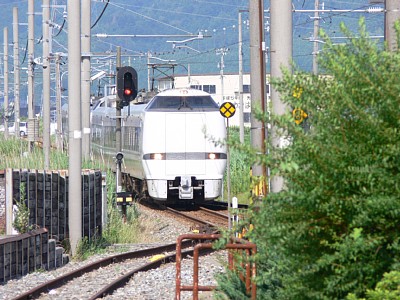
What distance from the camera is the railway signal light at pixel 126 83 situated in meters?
21.8

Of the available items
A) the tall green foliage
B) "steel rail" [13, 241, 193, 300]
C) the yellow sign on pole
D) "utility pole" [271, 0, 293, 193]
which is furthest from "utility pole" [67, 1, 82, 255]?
the tall green foliage

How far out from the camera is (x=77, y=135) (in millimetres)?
Answer: 17484

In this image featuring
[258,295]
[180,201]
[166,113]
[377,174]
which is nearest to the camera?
[377,174]

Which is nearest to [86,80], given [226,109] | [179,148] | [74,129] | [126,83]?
[179,148]

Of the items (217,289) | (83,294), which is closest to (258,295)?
(217,289)

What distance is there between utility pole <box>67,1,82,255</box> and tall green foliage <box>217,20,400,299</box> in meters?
11.2

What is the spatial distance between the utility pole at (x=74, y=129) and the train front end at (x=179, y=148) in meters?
7.96

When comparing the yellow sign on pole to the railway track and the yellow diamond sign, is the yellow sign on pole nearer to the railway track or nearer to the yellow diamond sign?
the railway track

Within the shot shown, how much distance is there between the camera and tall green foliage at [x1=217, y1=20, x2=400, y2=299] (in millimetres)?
5543

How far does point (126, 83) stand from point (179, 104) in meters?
3.84

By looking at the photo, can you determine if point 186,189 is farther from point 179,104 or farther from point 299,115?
point 299,115

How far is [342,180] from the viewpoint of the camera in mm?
5574

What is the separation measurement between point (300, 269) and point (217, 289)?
3.80 metres

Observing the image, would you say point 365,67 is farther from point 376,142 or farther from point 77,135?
point 77,135
